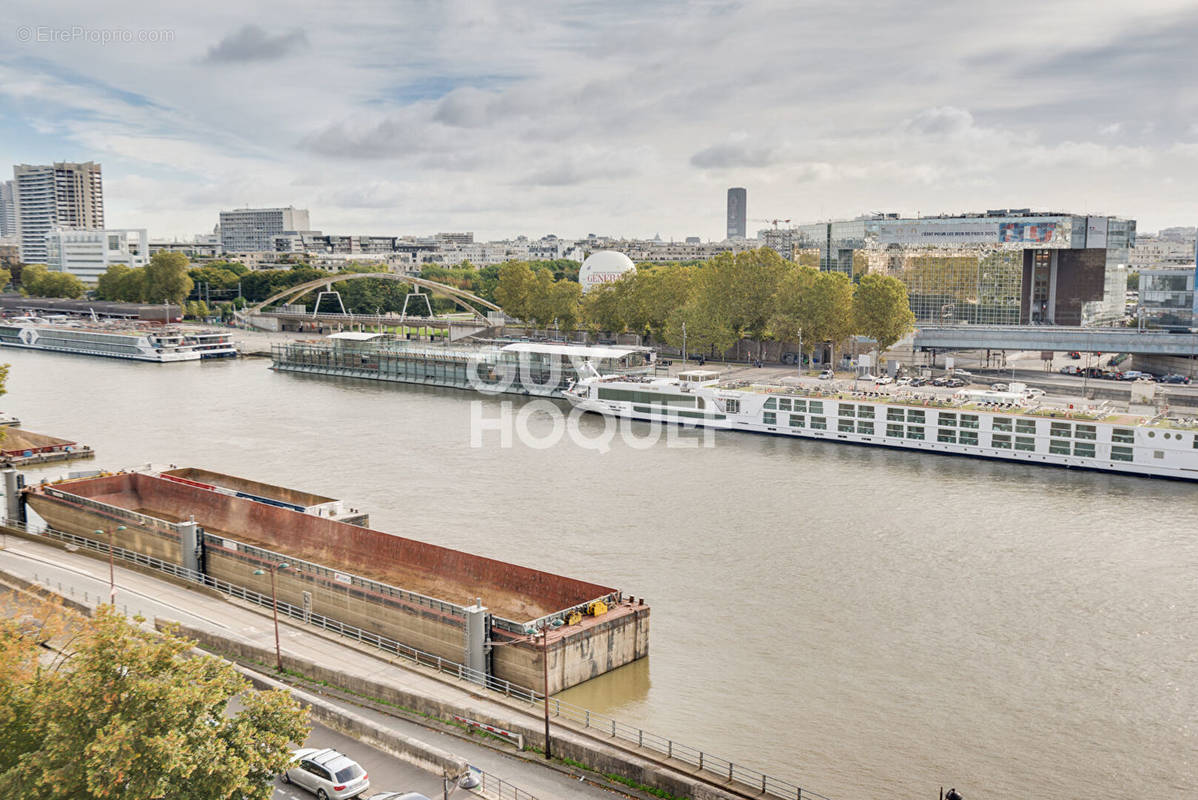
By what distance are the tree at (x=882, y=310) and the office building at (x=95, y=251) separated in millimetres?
125610

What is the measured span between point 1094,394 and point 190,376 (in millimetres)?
59487

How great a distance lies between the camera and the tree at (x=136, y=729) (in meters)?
11.2

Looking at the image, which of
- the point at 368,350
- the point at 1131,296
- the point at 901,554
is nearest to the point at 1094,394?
the point at 901,554

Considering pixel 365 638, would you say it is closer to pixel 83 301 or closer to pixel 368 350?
pixel 368 350

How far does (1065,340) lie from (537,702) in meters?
55.1

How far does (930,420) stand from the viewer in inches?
1742

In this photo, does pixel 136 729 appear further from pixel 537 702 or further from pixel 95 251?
pixel 95 251

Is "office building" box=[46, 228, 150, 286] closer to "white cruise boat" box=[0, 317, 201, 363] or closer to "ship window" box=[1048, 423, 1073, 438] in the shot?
"white cruise boat" box=[0, 317, 201, 363]

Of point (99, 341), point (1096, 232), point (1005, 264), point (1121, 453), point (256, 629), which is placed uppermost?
point (1096, 232)

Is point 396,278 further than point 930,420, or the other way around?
point 396,278

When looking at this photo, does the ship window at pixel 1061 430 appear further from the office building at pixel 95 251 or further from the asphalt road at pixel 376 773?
the office building at pixel 95 251

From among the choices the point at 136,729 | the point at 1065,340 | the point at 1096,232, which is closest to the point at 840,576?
the point at 136,729

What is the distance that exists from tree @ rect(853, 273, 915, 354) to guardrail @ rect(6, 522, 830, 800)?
47.7 meters

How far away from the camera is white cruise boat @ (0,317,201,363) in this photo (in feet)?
270
